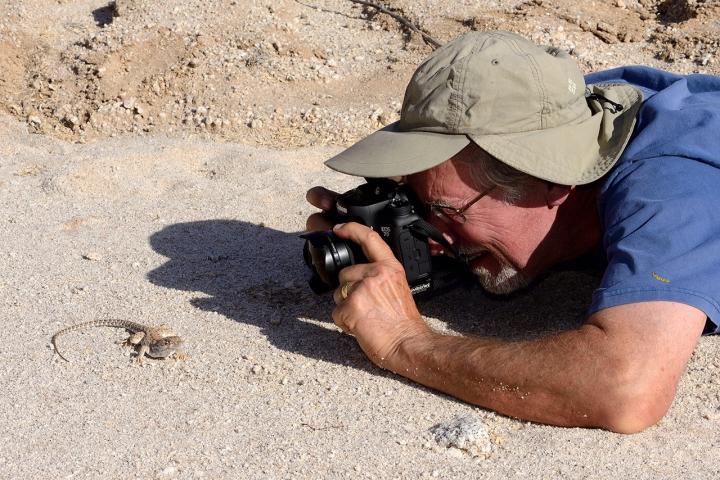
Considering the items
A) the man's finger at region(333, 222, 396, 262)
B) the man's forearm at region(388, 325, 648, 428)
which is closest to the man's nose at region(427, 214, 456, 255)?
the man's finger at region(333, 222, 396, 262)

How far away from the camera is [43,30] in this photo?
6.36 metres

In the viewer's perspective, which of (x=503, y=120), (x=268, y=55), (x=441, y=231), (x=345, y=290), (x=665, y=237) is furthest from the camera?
(x=268, y=55)

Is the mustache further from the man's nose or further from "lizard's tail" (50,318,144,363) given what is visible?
"lizard's tail" (50,318,144,363)

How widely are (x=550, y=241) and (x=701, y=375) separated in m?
0.59

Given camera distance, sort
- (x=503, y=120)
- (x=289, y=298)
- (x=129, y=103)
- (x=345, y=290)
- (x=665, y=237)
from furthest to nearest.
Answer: (x=129, y=103) → (x=289, y=298) → (x=345, y=290) → (x=503, y=120) → (x=665, y=237)

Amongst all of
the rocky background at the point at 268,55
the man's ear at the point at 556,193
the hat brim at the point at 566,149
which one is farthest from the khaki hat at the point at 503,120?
the rocky background at the point at 268,55

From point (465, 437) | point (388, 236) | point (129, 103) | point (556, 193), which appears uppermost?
point (556, 193)

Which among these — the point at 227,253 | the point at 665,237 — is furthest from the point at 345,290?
the point at 227,253

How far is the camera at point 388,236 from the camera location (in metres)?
2.63

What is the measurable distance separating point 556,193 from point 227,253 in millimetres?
1574

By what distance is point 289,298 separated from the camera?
3217mm

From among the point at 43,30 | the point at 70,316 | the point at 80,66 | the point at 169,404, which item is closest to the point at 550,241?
the point at 169,404

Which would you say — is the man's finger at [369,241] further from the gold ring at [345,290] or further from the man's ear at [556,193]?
the man's ear at [556,193]

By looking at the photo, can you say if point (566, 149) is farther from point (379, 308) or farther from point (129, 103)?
point (129, 103)
